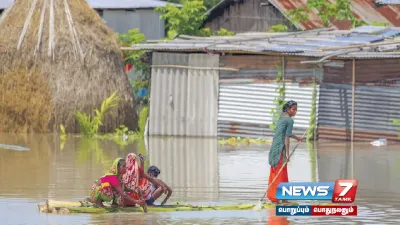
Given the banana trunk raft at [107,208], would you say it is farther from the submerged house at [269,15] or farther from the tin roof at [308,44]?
the submerged house at [269,15]

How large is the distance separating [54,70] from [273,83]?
512cm

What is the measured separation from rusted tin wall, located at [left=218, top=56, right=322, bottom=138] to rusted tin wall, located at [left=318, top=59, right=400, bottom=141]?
0.37 meters

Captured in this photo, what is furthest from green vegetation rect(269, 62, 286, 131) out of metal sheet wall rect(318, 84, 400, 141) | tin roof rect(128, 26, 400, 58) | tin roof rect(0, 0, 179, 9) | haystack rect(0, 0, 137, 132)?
tin roof rect(0, 0, 179, 9)

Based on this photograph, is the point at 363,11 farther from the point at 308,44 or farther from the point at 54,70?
the point at 54,70

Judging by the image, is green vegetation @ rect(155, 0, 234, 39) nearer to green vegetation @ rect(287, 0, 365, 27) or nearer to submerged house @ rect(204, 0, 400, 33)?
submerged house @ rect(204, 0, 400, 33)

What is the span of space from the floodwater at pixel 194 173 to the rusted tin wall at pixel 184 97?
1.91 ft

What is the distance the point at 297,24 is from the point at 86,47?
7004 mm

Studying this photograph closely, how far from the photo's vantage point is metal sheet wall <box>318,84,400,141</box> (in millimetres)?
23375

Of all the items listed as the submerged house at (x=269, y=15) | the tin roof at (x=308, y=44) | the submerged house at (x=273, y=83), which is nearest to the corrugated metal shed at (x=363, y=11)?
the submerged house at (x=269, y=15)

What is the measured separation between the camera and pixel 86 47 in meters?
26.7

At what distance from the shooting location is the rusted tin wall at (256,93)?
24.2 metres

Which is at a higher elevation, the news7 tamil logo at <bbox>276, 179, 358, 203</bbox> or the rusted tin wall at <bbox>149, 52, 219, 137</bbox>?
the rusted tin wall at <bbox>149, 52, 219, 137</bbox>

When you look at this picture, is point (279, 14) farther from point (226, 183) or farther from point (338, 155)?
point (226, 183)

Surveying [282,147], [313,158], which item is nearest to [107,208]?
[282,147]
